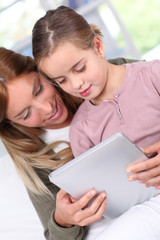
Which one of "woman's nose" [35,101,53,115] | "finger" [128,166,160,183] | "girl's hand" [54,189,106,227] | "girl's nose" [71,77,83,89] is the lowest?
"girl's hand" [54,189,106,227]

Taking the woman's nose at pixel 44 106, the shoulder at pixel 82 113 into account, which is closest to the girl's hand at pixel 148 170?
the shoulder at pixel 82 113

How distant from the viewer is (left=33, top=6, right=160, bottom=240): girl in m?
1.10

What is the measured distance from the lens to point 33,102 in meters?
1.31

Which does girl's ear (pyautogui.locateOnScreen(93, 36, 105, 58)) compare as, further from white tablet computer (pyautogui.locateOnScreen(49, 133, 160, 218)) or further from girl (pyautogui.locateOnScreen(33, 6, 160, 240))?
white tablet computer (pyautogui.locateOnScreen(49, 133, 160, 218))

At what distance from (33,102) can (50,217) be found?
0.47 metres

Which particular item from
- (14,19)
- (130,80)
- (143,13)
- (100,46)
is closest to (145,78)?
(130,80)

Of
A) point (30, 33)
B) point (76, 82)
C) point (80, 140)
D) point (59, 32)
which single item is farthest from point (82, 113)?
point (30, 33)

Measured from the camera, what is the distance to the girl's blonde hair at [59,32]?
1114 millimetres

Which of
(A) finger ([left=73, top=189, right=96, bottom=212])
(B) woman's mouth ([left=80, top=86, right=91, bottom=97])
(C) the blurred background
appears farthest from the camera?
(C) the blurred background

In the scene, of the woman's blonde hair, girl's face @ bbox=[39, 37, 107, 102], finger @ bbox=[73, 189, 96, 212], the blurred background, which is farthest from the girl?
the blurred background

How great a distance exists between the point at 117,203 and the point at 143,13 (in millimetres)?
3498

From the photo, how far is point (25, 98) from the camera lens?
4.24ft

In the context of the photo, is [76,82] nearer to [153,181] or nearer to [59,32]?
[59,32]

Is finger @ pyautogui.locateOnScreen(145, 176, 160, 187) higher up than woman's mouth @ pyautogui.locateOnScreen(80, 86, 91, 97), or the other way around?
woman's mouth @ pyautogui.locateOnScreen(80, 86, 91, 97)
